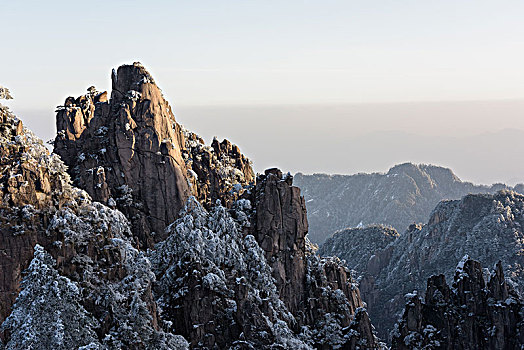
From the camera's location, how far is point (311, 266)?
3565 inches

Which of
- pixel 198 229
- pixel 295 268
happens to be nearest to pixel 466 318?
pixel 295 268

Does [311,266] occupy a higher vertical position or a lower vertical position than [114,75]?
lower

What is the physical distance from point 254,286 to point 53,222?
29.2 meters

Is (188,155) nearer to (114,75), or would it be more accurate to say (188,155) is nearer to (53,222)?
(114,75)

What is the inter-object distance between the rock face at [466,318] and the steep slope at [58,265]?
130 ft

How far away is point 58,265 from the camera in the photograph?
200 ft

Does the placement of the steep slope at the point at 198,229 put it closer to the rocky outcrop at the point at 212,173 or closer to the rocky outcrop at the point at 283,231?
the rocky outcrop at the point at 283,231

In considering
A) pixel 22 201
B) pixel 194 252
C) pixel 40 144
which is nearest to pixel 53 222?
pixel 22 201

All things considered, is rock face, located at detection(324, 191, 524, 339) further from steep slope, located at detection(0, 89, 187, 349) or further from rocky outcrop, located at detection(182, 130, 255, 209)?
steep slope, located at detection(0, 89, 187, 349)

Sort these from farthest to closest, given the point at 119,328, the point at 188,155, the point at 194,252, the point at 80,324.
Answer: the point at 188,155 → the point at 194,252 → the point at 119,328 → the point at 80,324

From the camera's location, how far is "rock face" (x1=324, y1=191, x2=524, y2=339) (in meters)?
171

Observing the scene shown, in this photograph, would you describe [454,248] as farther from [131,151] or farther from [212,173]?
[131,151]

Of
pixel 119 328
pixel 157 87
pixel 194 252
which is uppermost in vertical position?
pixel 157 87

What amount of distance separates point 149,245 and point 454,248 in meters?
124
